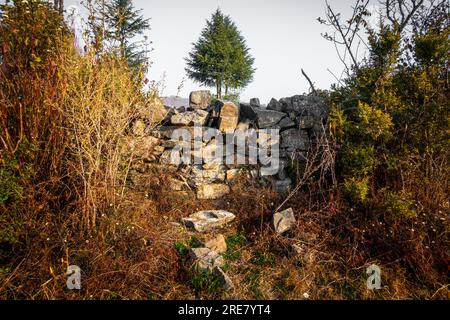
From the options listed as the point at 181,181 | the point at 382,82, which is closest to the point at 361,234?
the point at 382,82

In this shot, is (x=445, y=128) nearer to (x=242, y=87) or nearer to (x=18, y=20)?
(x=18, y=20)

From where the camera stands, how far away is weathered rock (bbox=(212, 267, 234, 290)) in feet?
8.79

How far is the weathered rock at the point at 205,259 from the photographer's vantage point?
2.88 metres

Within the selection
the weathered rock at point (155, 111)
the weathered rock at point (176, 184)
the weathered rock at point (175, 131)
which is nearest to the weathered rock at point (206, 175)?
the weathered rock at point (176, 184)

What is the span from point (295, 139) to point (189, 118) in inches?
90.9

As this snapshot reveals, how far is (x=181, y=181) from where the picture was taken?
4.83 metres

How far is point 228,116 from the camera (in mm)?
5191

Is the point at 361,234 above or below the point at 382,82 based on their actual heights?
below

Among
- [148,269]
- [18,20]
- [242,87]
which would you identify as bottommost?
[148,269]

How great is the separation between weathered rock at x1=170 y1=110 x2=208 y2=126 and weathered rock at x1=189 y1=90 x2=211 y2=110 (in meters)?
0.28

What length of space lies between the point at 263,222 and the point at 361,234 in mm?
1443

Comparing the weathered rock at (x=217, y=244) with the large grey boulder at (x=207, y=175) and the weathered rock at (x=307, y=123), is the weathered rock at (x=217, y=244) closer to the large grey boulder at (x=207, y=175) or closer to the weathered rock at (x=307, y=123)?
the large grey boulder at (x=207, y=175)

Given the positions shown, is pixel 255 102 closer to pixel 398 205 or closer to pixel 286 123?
pixel 286 123
